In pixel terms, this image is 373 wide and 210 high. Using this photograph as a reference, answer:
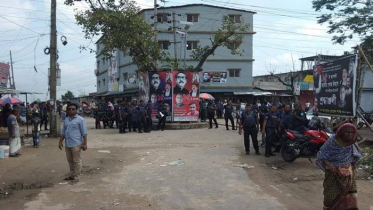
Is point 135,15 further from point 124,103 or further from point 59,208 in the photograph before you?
point 59,208

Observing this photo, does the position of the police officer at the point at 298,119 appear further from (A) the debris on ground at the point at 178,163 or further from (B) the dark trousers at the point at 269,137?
(A) the debris on ground at the point at 178,163

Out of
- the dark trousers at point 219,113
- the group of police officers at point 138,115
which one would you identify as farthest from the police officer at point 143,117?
the dark trousers at point 219,113

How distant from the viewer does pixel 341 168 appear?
4.38 metres

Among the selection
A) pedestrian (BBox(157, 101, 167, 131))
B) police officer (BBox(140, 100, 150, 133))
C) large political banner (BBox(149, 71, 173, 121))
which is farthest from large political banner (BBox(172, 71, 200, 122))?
police officer (BBox(140, 100, 150, 133))

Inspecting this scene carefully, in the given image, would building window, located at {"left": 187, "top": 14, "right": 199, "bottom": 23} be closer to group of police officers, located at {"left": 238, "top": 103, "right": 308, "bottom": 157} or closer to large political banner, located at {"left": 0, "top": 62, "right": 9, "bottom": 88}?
large political banner, located at {"left": 0, "top": 62, "right": 9, "bottom": 88}

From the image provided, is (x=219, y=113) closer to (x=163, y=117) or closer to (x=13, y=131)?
(x=163, y=117)

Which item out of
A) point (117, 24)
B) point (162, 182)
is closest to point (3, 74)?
point (117, 24)

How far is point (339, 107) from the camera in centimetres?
925

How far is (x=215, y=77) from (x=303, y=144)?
97.4ft

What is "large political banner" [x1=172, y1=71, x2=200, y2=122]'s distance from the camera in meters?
19.9

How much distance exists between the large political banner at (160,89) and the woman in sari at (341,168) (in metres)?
15.4

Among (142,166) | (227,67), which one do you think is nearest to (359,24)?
(142,166)

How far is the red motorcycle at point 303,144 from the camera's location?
31.0ft

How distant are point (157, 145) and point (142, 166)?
410 centimetres
